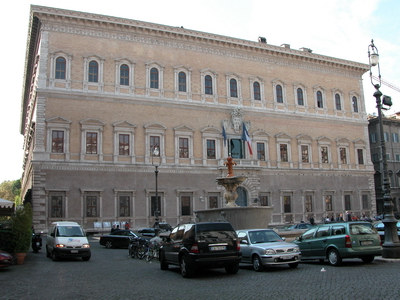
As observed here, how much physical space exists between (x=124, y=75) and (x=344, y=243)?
86.5ft

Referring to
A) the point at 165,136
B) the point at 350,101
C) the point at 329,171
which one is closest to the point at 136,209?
the point at 165,136

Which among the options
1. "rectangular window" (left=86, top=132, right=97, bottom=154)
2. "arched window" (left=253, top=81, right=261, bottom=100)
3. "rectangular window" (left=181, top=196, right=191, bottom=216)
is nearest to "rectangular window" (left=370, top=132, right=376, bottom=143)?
"arched window" (left=253, top=81, right=261, bottom=100)

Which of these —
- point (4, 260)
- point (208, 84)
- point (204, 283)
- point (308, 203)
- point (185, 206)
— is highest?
point (208, 84)

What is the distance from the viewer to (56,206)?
31.2 metres

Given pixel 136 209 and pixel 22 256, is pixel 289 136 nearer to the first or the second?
pixel 136 209

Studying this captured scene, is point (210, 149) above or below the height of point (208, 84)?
below

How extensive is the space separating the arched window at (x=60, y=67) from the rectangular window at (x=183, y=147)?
10.9m

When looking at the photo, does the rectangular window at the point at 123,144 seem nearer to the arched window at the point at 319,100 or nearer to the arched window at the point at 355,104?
the arched window at the point at 319,100

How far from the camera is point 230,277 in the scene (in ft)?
38.9

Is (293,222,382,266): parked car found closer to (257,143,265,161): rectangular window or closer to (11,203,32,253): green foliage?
(11,203,32,253): green foliage

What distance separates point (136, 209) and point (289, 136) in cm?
1680

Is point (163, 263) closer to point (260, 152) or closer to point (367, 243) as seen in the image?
point (367, 243)

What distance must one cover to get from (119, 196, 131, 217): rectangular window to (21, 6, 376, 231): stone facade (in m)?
0.08

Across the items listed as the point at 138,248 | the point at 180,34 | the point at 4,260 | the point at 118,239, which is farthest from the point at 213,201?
the point at 4,260
